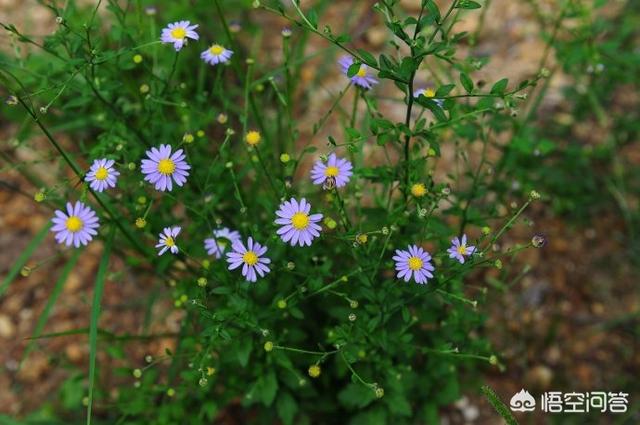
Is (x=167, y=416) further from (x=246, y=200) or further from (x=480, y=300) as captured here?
(x=480, y=300)

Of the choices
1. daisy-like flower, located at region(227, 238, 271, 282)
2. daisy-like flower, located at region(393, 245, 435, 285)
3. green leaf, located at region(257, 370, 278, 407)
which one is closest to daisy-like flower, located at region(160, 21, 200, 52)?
daisy-like flower, located at region(227, 238, 271, 282)

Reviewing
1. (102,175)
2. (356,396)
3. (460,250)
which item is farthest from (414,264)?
(102,175)

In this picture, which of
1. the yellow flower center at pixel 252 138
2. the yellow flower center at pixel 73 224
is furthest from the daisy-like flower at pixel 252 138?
the yellow flower center at pixel 73 224

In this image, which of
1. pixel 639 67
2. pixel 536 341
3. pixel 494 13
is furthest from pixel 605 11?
pixel 536 341

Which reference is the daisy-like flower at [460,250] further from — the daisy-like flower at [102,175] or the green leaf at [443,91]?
the daisy-like flower at [102,175]

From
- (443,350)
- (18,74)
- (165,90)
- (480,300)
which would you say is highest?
(18,74)

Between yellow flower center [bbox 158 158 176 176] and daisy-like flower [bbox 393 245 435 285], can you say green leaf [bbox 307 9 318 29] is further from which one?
daisy-like flower [bbox 393 245 435 285]
